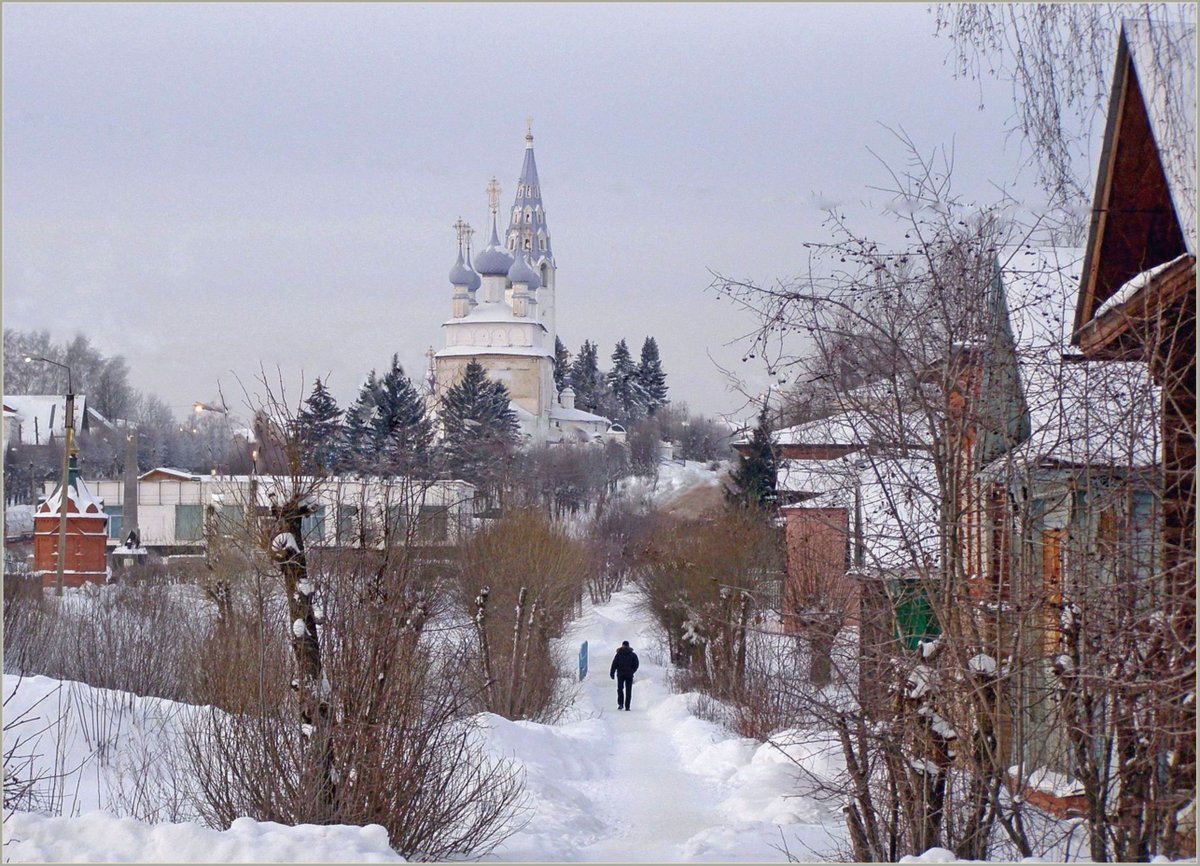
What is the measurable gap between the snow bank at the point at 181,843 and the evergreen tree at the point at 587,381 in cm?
11873

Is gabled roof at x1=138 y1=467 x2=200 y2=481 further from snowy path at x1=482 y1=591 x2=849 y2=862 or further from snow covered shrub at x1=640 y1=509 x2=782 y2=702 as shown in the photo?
snowy path at x1=482 y1=591 x2=849 y2=862


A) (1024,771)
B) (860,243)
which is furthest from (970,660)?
(860,243)

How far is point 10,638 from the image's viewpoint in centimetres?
2047

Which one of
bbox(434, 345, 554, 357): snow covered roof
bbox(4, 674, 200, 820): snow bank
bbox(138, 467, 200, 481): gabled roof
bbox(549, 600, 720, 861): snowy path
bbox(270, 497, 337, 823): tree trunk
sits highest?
bbox(434, 345, 554, 357): snow covered roof

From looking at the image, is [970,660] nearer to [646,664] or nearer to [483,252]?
[646,664]

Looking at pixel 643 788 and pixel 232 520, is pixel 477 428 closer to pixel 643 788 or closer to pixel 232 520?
pixel 643 788

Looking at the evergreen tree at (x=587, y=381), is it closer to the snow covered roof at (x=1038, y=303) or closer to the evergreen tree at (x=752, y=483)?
the evergreen tree at (x=752, y=483)

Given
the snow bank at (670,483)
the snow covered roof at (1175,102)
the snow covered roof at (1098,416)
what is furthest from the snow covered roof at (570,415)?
the snow covered roof at (1175,102)

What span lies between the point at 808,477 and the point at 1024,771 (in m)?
3.55

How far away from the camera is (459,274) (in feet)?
347

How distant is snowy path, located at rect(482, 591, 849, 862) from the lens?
529 inches

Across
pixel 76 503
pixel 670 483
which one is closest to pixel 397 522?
pixel 76 503

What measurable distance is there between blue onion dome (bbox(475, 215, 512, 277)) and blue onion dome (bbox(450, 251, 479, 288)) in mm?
1016

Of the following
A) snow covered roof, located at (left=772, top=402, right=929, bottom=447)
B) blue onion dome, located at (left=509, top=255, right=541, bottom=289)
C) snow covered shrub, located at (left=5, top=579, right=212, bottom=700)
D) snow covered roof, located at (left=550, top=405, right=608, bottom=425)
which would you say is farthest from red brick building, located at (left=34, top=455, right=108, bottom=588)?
snow covered roof, located at (left=550, top=405, right=608, bottom=425)
